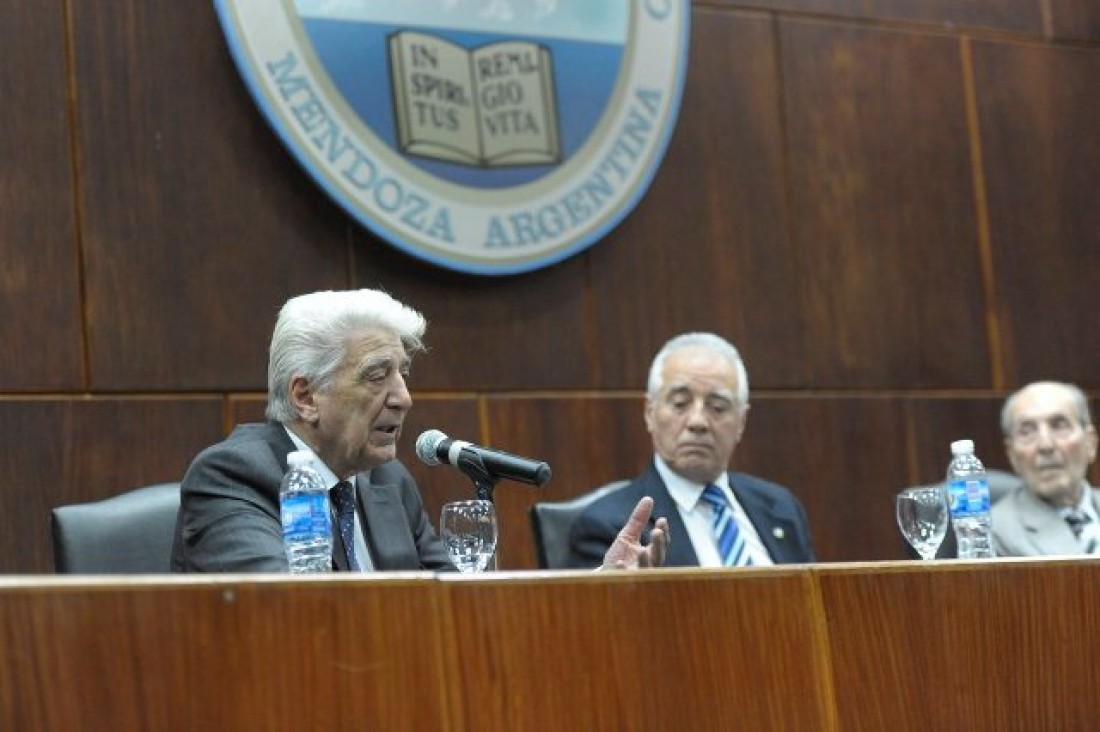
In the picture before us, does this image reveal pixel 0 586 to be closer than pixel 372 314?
Yes

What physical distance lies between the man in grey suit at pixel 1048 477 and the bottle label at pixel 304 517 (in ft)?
7.46

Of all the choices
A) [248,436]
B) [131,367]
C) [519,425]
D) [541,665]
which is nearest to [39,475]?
[131,367]

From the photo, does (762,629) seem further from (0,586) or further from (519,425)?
(519,425)

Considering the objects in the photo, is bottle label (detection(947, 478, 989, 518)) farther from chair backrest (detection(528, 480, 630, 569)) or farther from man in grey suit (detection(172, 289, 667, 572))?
chair backrest (detection(528, 480, 630, 569))

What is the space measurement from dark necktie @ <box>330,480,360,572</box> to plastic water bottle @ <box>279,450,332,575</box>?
0.26 metres

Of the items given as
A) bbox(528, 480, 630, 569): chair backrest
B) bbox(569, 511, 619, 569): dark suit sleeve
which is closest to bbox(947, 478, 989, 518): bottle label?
bbox(569, 511, 619, 569): dark suit sleeve

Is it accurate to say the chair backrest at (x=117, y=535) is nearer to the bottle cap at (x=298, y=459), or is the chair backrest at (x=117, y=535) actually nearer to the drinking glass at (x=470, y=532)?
the bottle cap at (x=298, y=459)

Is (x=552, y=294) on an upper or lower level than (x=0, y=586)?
upper

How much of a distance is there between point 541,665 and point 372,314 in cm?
A: 135

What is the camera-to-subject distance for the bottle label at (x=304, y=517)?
282 centimetres

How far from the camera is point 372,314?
3359 millimetres

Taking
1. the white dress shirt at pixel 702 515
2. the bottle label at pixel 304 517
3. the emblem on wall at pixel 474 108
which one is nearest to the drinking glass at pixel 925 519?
the white dress shirt at pixel 702 515

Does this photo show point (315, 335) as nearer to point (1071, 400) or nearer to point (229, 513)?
point (229, 513)

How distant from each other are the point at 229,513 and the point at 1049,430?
271 centimetres
